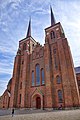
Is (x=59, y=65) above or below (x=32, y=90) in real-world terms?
above

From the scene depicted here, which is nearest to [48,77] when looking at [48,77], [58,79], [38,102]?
[48,77]

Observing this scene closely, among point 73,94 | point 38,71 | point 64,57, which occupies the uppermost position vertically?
point 64,57

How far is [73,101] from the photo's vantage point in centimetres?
1873

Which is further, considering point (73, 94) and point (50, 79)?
point (50, 79)

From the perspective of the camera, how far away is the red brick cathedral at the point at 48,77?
20.1 meters

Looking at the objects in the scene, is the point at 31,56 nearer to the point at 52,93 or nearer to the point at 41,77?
the point at 41,77

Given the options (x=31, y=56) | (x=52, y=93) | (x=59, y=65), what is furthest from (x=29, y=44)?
(x=52, y=93)

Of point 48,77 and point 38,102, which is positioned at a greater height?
point 48,77

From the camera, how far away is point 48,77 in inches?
874

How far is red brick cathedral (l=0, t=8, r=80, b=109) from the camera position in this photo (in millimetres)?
20061

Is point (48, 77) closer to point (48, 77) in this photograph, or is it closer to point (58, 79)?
point (48, 77)

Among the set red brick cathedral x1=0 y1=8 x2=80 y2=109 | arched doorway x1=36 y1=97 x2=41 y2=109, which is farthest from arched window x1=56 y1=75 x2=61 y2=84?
arched doorway x1=36 y1=97 x2=41 y2=109

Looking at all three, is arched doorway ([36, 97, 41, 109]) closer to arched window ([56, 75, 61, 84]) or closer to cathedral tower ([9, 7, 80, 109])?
cathedral tower ([9, 7, 80, 109])

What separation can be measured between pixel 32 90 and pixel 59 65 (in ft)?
28.8
